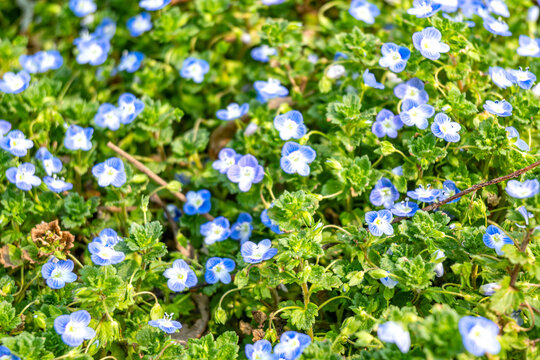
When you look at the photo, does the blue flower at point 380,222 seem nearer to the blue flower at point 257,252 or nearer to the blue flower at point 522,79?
the blue flower at point 257,252

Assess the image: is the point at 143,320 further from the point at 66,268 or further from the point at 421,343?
the point at 421,343

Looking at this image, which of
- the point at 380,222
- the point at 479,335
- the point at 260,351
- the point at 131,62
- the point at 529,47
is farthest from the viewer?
the point at 131,62

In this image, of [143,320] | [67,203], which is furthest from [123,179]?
[143,320]

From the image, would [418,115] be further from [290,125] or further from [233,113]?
[233,113]

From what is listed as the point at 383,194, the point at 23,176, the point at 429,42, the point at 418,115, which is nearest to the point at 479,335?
the point at 383,194

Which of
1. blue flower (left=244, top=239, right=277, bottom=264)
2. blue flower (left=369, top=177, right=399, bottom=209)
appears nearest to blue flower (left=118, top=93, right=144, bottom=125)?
blue flower (left=244, top=239, right=277, bottom=264)
